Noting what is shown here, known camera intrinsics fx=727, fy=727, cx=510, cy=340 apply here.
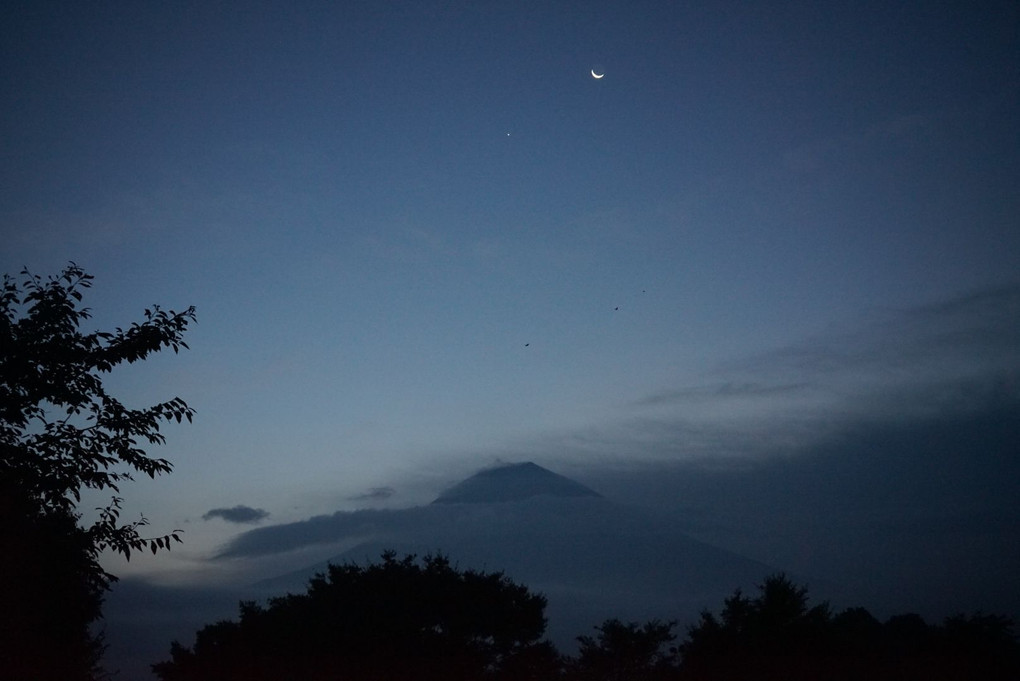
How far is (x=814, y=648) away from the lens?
30531 mm

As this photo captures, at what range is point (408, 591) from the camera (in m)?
36.2

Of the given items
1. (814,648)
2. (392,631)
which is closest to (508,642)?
(392,631)

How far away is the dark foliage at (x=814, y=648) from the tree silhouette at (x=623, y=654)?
3442mm

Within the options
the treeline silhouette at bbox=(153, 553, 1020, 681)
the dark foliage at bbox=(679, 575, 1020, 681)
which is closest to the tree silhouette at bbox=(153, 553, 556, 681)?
the treeline silhouette at bbox=(153, 553, 1020, 681)

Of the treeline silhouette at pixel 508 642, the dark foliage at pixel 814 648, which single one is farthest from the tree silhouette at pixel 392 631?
the dark foliage at pixel 814 648

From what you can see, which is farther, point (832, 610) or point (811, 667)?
point (832, 610)

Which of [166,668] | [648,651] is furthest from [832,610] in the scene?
[166,668]

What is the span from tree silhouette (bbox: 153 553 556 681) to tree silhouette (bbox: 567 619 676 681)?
261 centimetres

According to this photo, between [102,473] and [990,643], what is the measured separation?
35361mm

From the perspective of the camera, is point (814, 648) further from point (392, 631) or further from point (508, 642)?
point (392, 631)

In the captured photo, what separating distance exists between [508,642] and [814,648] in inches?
541

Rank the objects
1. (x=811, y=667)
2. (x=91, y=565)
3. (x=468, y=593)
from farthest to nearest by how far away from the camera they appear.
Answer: (x=468, y=593), (x=811, y=667), (x=91, y=565)

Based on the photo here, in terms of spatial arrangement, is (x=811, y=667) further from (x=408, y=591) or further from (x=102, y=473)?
(x=102, y=473)

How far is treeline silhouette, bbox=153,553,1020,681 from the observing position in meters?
30.0
